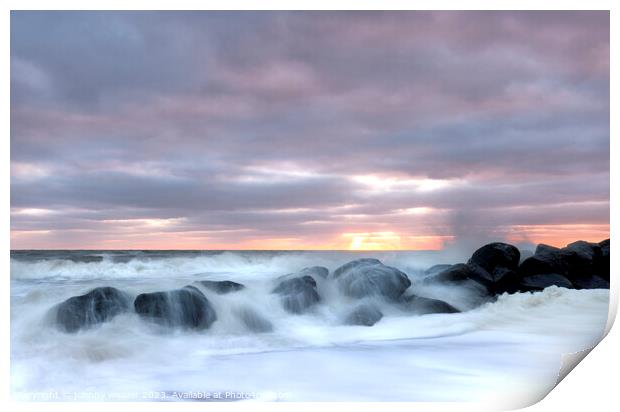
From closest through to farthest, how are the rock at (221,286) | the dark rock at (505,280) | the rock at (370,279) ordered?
the rock at (221,286) → the rock at (370,279) → the dark rock at (505,280)

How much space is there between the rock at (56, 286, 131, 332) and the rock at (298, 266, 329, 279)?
1.77m

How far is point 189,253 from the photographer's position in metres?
5.39

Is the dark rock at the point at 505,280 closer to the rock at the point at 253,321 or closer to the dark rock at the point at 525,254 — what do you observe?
the dark rock at the point at 525,254

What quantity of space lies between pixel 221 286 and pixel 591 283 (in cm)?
365

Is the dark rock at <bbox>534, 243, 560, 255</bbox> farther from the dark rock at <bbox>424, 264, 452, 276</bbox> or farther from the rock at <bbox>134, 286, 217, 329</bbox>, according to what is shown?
the rock at <bbox>134, 286, 217, 329</bbox>

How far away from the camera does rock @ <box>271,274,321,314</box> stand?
4.68 meters

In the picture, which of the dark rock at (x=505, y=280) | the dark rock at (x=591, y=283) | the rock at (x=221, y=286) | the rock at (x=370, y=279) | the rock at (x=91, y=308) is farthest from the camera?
the dark rock at (x=505, y=280)

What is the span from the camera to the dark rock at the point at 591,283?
4.79 meters

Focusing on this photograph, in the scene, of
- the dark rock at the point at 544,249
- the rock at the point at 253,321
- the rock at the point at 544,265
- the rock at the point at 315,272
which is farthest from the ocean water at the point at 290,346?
the dark rock at the point at 544,249

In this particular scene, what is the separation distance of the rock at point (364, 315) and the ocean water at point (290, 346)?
0.07 m

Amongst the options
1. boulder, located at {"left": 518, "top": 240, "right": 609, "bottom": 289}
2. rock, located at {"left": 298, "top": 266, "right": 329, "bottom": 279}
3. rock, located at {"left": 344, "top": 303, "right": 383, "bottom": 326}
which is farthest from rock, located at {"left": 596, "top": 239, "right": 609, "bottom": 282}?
rock, located at {"left": 298, "top": 266, "right": 329, "bottom": 279}

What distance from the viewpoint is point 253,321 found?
14.5 feet
